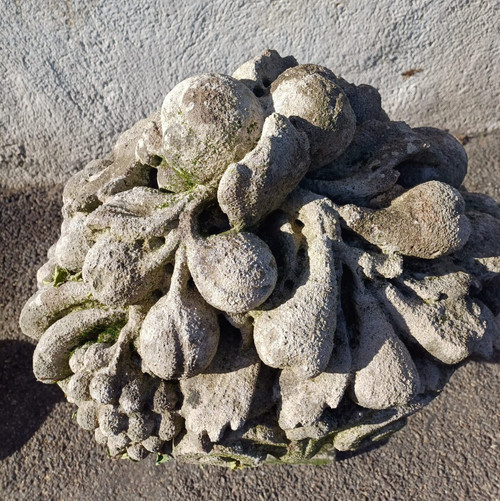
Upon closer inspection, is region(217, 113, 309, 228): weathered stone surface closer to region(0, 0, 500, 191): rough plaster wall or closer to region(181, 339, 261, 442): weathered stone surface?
region(181, 339, 261, 442): weathered stone surface

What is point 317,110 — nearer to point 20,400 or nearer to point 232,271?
point 232,271

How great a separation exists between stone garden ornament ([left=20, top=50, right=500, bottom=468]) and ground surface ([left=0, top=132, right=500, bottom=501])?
0.52 meters

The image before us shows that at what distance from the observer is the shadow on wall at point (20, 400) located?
148 centimetres

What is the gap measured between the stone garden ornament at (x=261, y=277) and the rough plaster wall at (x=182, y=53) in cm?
69

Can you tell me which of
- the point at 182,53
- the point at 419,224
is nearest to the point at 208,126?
the point at 419,224

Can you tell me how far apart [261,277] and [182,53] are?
1.12 metres

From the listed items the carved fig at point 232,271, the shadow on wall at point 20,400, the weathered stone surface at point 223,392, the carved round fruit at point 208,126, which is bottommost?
the shadow on wall at point 20,400

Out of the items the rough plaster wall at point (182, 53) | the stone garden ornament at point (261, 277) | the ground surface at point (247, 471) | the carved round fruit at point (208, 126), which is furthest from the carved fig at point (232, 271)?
the rough plaster wall at point (182, 53)

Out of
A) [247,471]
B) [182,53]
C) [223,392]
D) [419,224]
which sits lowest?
[247,471]

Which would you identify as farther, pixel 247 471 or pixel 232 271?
pixel 247 471

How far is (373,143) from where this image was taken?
855mm

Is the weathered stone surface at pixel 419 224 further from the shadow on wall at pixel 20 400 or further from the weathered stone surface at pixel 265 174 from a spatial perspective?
the shadow on wall at pixel 20 400

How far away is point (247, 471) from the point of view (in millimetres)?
1340

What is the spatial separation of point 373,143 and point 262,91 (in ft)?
0.71
